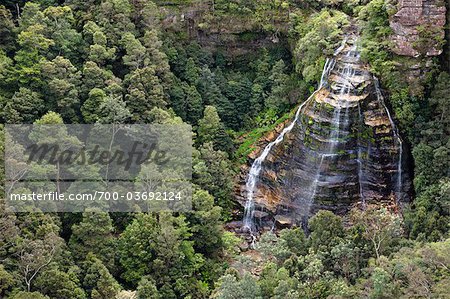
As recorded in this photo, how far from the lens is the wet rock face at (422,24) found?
29.8 m

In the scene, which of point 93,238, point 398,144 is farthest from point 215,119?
point 93,238

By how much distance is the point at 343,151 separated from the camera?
31391 millimetres

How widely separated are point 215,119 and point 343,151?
6794 millimetres

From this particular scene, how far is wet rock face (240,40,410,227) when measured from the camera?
30906 millimetres

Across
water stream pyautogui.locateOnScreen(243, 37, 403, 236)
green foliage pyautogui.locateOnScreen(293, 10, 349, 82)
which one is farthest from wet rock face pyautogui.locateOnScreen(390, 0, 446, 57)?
green foliage pyautogui.locateOnScreen(293, 10, 349, 82)

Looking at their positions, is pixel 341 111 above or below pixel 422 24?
below

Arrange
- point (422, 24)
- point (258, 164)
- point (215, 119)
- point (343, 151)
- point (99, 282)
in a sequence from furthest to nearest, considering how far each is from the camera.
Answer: point (258, 164) < point (215, 119) < point (343, 151) < point (422, 24) < point (99, 282)

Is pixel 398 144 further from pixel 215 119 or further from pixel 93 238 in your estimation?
pixel 93 238

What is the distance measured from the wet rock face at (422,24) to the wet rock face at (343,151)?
245cm

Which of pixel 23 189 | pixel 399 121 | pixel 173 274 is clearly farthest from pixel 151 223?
pixel 399 121

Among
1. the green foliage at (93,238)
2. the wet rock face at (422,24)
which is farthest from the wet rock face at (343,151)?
the green foliage at (93,238)

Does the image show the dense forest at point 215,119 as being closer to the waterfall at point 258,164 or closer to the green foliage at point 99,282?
the green foliage at point 99,282

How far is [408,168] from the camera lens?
31234mm

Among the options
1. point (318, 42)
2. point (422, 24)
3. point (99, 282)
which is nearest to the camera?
point (99, 282)
